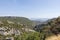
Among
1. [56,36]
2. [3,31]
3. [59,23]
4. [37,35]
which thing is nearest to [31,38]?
[37,35]

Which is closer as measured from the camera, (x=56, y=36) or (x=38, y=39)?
(x=56, y=36)

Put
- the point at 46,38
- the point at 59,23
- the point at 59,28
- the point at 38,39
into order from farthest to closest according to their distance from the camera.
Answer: the point at 38,39 → the point at 59,23 → the point at 59,28 → the point at 46,38

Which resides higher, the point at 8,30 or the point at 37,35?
the point at 37,35

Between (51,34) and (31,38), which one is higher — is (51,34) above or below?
above

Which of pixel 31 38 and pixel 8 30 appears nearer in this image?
pixel 31 38

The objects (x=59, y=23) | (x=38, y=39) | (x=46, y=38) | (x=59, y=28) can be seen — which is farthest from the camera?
(x=38, y=39)

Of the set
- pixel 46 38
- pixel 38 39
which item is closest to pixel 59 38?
pixel 46 38

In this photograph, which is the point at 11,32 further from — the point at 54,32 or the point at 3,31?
the point at 54,32

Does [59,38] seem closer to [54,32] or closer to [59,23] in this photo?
[54,32]

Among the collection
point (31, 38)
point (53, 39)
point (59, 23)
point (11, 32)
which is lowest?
point (11, 32)

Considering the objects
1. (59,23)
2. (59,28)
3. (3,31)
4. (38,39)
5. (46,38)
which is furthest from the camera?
(3,31)
